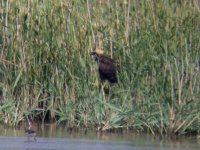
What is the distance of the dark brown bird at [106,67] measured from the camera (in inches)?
411

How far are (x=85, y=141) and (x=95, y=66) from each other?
1.66 meters

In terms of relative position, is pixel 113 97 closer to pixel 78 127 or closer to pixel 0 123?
pixel 78 127

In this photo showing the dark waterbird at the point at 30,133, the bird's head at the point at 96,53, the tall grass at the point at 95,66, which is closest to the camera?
the dark waterbird at the point at 30,133

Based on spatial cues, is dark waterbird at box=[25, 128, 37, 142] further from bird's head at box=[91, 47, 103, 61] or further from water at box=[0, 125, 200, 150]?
bird's head at box=[91, 47, 103, 61]

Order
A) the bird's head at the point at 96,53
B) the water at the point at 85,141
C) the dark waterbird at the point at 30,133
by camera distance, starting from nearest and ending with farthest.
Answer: the water at the point at 85,141
the dark waterbird at the point at 30,133
the bird's head at the point at 96,53

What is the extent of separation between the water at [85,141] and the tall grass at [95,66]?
0.60ft

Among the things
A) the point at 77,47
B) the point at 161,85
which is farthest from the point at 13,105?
the point at 161,85

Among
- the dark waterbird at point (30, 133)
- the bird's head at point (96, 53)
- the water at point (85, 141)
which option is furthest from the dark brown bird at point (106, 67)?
the dark waterbird at point (30, 133)

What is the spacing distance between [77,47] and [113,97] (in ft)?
2.60

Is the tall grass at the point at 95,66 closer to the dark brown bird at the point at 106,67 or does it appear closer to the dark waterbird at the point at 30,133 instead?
the dark brown bird at the point at 106,67

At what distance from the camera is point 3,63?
10.4 m

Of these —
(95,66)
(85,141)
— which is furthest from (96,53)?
(85,141)

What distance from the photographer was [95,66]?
34.4 feet

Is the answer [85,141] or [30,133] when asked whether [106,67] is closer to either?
[85,141]
